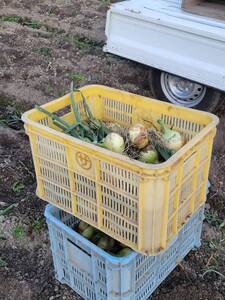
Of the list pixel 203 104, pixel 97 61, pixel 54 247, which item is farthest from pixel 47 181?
pixel 97 61

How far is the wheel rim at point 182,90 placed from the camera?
423 centimetres

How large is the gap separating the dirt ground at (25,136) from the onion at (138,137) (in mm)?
989

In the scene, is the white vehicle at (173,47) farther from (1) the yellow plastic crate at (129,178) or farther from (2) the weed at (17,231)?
(2) the weed at (17,231)

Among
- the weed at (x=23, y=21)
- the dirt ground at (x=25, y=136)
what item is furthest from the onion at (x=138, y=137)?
the weed at (x=23, y=21)

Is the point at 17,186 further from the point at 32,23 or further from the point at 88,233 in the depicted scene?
the point at 32,23

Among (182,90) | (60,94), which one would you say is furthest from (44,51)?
(182,90)

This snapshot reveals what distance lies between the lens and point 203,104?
420 centimetres

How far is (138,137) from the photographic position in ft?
7.23

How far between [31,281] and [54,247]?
36 cm

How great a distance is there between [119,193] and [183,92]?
2.59 m

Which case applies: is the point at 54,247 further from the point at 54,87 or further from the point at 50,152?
the point at 54,87

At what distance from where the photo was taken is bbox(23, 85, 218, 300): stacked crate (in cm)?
194

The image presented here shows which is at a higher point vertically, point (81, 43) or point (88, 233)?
point (88, 233)

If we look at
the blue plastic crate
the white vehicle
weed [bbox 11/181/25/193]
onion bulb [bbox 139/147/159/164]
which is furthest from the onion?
the white vehicle
